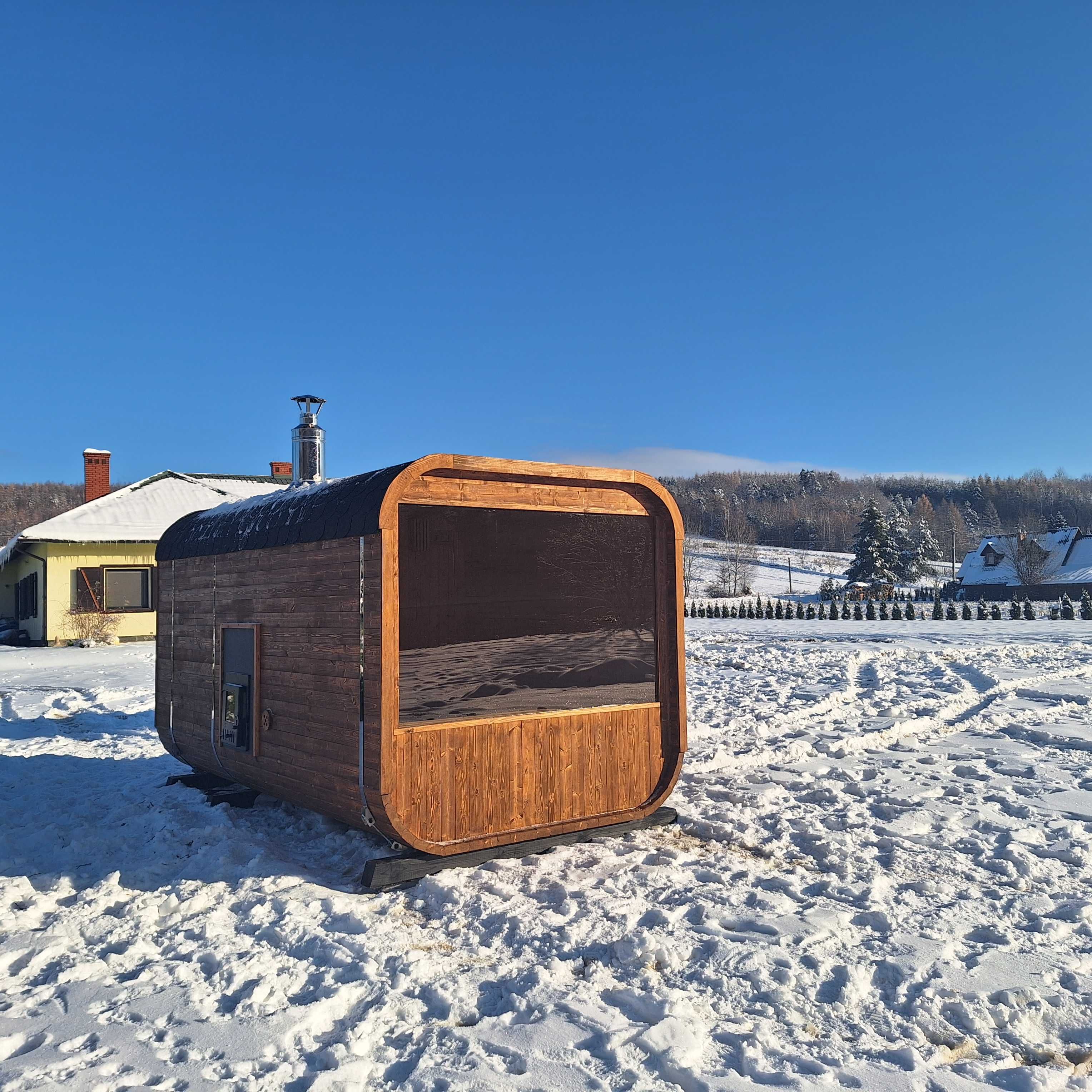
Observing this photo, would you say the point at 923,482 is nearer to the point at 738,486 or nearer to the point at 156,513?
the point at 738,486

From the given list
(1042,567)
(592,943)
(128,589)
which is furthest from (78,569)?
(1042,567)

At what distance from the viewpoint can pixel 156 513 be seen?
69.6 ft

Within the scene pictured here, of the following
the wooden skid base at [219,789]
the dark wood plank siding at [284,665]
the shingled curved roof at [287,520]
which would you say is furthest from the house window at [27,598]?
the wooden skid base at [219,789]

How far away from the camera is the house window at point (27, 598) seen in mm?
20828

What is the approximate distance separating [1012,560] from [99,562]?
5206 centimetres

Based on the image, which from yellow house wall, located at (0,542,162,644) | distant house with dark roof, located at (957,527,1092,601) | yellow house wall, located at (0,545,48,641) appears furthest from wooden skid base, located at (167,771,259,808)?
distant house with dark roof, located at (957,527,1092,601)

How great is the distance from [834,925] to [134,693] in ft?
35.9

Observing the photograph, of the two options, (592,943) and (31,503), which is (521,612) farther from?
(31,503)

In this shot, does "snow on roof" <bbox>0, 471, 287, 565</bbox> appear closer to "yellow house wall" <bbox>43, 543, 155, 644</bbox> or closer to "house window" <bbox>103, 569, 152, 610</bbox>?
"yellow house wall" <bbox>43, 543, 155, 644</bbox>

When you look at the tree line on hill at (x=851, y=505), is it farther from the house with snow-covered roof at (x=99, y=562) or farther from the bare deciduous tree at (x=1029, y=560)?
the house with snow-covered roof at (x=99, y=562)

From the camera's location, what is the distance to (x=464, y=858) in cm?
523

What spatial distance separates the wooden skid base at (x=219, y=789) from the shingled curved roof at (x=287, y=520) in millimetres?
Result: 1924

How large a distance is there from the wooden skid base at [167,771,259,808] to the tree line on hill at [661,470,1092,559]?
252 ft

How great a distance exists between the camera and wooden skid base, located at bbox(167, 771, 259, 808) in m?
6.69
